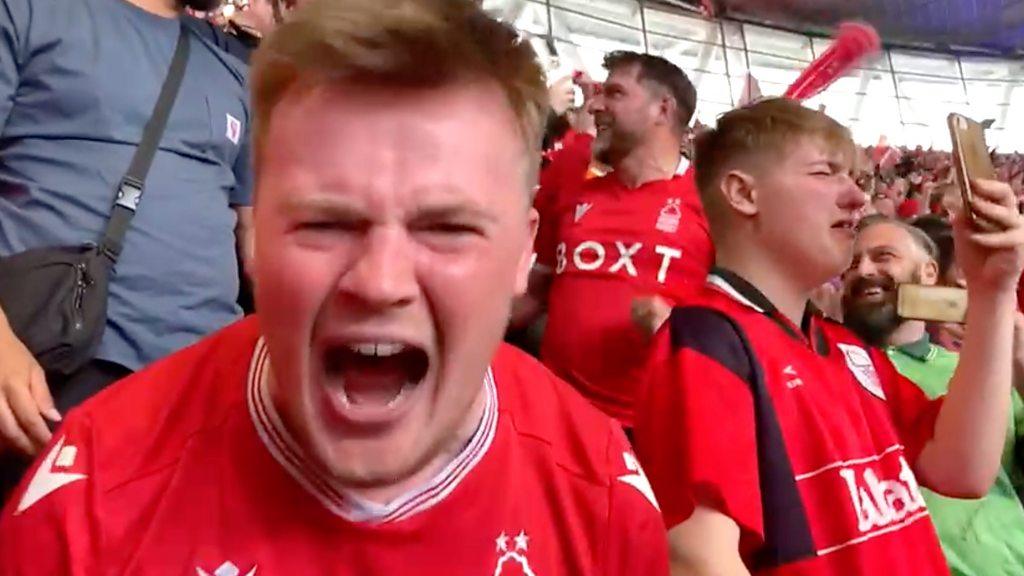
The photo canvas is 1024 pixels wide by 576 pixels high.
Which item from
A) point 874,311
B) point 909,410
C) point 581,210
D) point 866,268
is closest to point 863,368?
point 909,410

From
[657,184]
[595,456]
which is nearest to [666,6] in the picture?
[657,184]

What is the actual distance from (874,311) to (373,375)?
6.02 ft

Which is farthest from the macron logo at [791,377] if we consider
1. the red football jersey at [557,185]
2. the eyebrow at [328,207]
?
the red football jersey at [557,185]

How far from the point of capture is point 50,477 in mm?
984

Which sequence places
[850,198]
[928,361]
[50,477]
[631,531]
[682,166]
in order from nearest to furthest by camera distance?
[50,477], [631,531], [850,198], [928,361], [682,166]

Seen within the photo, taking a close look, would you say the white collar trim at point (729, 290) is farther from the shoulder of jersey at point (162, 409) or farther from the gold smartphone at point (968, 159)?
the shoulder of jersey at point (162, 409)

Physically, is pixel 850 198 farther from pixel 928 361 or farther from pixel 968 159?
pixel 928 361

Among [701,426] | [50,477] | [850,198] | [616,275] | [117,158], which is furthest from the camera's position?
[616,275]

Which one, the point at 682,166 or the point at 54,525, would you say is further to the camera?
the point at 682,166

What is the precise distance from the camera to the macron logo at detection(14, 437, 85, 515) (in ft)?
3.19

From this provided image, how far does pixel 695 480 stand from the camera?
55.1 inches

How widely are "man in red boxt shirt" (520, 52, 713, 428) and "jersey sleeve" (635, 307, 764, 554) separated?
3.16ft

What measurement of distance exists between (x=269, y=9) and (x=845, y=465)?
1690 mm

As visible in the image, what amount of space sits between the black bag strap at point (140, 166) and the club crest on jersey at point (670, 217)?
1551 millimetres
